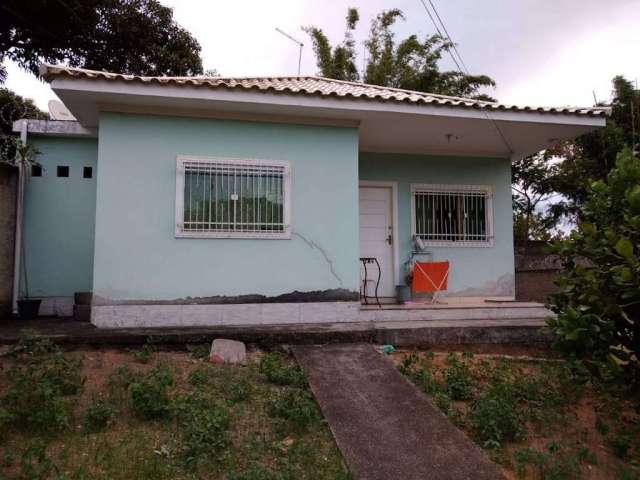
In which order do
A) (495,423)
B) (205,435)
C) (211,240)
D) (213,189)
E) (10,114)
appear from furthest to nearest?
(10,114) < (213,189) < (211,240) < (495,423) < (205,435)

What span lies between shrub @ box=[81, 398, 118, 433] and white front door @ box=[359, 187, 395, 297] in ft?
16.4

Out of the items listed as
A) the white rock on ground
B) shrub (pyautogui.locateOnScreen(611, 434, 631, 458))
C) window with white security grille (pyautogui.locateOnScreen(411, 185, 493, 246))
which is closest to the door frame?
window with white security grille (pyautogui.locateOnScreen(411, 185, 493, 246))

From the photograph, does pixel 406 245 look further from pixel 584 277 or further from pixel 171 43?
pixel 171 43

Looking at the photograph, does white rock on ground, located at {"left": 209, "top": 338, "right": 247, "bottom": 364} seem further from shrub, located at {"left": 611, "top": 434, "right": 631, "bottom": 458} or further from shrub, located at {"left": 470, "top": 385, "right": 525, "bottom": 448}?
shrub, located at {"left": 611, "top": 434, "right": 631, "bottom": 458}

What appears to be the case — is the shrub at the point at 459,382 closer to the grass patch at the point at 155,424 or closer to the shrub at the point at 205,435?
the grass patch at the point at 155,424

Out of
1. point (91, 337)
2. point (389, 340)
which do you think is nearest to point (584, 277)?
point (389, 340)

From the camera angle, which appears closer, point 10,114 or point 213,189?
point 213,189

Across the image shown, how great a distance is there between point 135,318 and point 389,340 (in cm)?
313

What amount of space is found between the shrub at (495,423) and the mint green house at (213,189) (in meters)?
2.62

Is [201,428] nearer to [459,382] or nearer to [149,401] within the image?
[149,401]

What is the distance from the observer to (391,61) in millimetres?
19859

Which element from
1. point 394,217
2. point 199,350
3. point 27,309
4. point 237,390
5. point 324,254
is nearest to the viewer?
point 237,390

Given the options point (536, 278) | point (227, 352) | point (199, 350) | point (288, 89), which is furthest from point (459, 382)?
point (536, 278)

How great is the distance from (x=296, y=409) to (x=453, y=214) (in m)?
5.48
